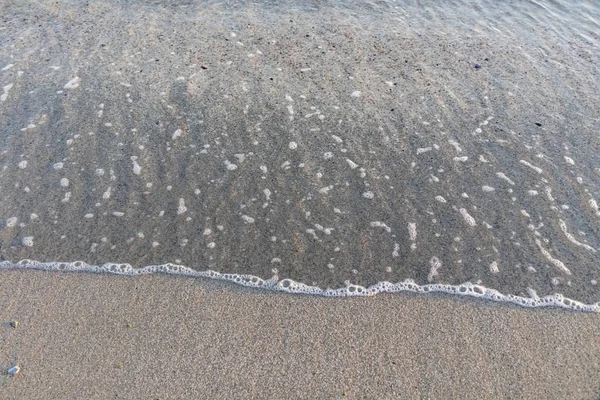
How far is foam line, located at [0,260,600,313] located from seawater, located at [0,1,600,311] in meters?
0.01

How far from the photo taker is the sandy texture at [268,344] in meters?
2.44

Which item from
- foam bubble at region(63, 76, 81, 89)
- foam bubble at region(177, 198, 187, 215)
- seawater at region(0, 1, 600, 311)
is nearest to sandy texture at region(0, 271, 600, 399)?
seawater at region(0, 1, 600, 311)

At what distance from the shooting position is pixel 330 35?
5.43 metres

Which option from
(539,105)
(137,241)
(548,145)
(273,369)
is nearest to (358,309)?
(273,369)

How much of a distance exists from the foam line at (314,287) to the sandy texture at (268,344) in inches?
2.2

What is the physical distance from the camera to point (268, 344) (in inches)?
103

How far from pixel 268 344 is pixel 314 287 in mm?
484

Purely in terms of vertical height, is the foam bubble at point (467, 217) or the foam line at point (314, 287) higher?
the foam bubble at point (467, 217)

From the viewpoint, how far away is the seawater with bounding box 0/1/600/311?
123 inches

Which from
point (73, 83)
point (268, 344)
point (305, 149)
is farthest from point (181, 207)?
point (73, 83)

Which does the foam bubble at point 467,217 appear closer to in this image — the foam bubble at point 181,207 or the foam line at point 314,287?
the foam line at point 314,287

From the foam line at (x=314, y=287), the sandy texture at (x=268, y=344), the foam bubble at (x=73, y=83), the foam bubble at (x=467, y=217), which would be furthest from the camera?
the foam bubble at (x=73, y=83)

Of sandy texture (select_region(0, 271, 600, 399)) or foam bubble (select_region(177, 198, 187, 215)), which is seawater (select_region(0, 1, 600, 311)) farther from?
sandy texture (select_region(0, 271, 600, 399))

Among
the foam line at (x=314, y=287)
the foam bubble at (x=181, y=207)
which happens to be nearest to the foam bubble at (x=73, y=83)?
the foam bubble at (x=181, y=207)
